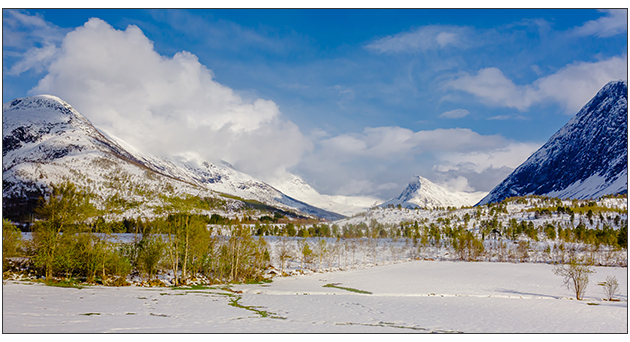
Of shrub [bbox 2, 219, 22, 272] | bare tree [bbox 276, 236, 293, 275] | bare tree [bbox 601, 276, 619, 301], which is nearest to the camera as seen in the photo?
shrub [bbox 2, 219, 22, 272]

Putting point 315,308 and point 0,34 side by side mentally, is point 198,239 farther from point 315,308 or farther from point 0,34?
point 0,34

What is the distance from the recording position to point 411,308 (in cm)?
3469

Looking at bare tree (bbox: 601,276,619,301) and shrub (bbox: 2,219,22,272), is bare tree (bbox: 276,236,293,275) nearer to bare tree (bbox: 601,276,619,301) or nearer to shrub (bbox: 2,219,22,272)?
shrub (bbox: 2,219,22,272)

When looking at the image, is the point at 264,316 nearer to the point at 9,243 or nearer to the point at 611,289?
the point at 9,243

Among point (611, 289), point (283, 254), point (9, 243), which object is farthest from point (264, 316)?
point (283, 254)

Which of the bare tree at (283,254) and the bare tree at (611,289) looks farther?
the bare tree at (283,254)

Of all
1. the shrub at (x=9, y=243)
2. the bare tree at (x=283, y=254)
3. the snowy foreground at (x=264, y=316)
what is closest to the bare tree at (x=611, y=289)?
the snowy foreground at (x=264, y=316)

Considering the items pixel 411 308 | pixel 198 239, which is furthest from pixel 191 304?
pixel 198 239

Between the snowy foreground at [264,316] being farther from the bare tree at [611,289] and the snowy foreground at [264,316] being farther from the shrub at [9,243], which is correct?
the bare tree at [611,289]

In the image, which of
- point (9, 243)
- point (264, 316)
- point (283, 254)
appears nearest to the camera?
point (264, 316)

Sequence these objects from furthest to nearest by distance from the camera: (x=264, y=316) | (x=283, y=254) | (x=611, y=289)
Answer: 1. (x=283, y=254)
2. (x=611, y=289)
3. (x=264, y=316)

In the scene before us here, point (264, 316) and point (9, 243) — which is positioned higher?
point (9, 243)

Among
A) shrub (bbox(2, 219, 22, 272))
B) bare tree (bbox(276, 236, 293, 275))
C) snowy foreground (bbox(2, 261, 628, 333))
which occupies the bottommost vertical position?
bare tree (bbox(276, 236, 293, 275))

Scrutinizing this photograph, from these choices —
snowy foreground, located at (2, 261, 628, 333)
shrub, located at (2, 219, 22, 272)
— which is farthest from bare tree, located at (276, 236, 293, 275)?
snowy foreground, located at (2, 261, 628, 333)
